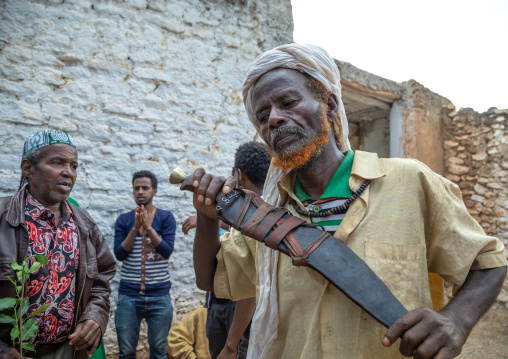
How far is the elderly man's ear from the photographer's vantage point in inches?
59.0

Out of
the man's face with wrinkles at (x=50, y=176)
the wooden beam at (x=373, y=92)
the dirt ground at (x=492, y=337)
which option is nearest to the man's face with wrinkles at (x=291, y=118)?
the man's face with wrinkles at (x=50, y=176)

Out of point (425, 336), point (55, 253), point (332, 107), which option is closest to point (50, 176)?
point (55, 253)

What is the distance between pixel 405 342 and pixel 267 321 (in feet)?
1.59

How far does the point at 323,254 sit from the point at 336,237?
0.30ft

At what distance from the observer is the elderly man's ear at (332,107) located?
150 centimetres

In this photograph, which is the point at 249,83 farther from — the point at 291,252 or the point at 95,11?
the point at 95,11

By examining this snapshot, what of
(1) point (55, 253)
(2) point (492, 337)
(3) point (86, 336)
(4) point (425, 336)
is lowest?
(2) point (492, 337)

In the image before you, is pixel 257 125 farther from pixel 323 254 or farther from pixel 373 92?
pixel 373 92

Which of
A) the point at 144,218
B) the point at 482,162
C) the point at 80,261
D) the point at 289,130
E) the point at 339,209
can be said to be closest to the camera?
the point at 339,209

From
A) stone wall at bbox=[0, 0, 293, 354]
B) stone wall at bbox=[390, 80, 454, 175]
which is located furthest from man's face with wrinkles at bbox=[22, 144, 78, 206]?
stone wall at bbox=[390, 80, 454, 175]

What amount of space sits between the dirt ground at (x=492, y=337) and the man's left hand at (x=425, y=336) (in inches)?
176

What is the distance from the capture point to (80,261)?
2.23 m

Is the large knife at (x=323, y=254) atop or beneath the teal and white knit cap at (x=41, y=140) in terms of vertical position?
beneath

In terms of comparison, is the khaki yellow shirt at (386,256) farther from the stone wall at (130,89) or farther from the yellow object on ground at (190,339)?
the stone wall at (130,89)
